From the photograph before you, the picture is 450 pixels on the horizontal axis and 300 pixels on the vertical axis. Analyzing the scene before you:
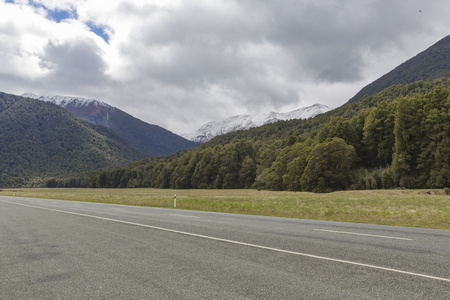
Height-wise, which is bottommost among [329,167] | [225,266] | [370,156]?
[225,266]

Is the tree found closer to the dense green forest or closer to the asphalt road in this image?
the dense green forest

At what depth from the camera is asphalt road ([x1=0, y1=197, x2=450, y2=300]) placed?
5.12 meters

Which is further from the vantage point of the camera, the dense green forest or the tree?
the tree

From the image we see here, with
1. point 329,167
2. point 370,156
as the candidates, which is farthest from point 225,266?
point 370,156

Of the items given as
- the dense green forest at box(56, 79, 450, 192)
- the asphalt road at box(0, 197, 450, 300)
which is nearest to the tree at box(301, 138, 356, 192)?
the dense green forest at box(56, 79, 450, 192)

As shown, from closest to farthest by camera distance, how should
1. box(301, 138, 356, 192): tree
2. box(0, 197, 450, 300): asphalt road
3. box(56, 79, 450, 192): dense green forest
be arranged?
box(0, 197, 450, 300): asphalt road < box(56, 79, 450, 192): dense green forest < box(301, 138, 356, 192): tree

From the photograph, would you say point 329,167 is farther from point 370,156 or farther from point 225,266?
point 225,266

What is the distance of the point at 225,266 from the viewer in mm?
6613

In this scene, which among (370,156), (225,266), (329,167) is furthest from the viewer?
(370,156)

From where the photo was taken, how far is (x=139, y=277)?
5961 mm

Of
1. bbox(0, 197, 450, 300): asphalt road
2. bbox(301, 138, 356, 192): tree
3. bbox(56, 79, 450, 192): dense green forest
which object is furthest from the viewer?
bbox(301, 138, 356, 192): tree

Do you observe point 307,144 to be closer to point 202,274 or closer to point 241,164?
point 241,164

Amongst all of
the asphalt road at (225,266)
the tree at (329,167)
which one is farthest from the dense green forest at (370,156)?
the asphalt road at (225,266)

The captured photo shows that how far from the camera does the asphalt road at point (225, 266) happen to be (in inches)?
202
